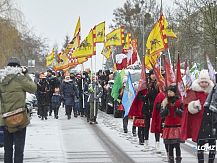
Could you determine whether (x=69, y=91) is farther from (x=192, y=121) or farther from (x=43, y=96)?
(x=192, y=121)

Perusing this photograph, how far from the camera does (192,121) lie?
916 centimetres

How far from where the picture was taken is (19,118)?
27.6 ft

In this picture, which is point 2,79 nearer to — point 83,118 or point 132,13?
point 83,118

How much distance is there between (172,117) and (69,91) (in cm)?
1303

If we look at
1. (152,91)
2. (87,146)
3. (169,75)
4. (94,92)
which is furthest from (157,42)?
(169,75)

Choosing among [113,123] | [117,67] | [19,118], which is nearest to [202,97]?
[19,118]

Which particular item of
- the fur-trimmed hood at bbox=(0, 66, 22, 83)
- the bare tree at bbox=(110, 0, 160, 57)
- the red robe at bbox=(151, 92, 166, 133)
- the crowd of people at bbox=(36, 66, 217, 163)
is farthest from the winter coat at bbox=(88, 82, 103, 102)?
the bare tree at bbox=(110, 0, 160, 57)

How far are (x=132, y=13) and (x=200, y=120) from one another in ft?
198

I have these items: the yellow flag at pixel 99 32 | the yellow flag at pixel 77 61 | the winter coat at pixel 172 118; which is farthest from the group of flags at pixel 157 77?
the yellow flag at pixel 77 61

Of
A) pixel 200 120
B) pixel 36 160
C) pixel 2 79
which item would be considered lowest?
pixel 36 160

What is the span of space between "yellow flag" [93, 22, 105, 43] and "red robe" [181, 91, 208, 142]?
1341cm

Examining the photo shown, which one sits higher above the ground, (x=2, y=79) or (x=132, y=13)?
(x=132, y=13)

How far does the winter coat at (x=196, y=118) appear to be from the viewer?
8953 mm

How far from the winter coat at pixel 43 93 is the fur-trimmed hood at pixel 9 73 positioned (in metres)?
13.5
